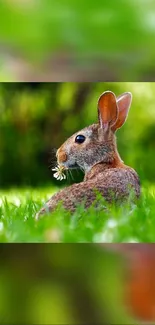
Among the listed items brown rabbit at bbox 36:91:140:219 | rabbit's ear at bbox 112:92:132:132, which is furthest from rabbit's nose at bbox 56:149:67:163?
rabbit's ear at bbox 112:92:132:132

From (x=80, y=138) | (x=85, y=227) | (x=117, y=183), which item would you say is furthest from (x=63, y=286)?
(x=80, y=138)

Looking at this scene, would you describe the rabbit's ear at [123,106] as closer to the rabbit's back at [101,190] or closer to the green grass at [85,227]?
the rabbit's back at [101,190]

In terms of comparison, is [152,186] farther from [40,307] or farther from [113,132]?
[40,307]

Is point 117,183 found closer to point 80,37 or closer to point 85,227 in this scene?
point 85,227

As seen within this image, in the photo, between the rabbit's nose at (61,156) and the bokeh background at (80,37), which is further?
the rabbit's nose at (61,156)

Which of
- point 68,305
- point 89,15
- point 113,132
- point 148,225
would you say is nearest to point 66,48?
point 89,15

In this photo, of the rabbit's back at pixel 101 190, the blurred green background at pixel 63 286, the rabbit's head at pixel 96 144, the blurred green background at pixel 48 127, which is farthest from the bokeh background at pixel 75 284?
the blurred green background at pixel 48 127

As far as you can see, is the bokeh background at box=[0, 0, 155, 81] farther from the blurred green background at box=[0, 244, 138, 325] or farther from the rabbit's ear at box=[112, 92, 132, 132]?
the blurred green background at box=[0, 244, 138, 325]
